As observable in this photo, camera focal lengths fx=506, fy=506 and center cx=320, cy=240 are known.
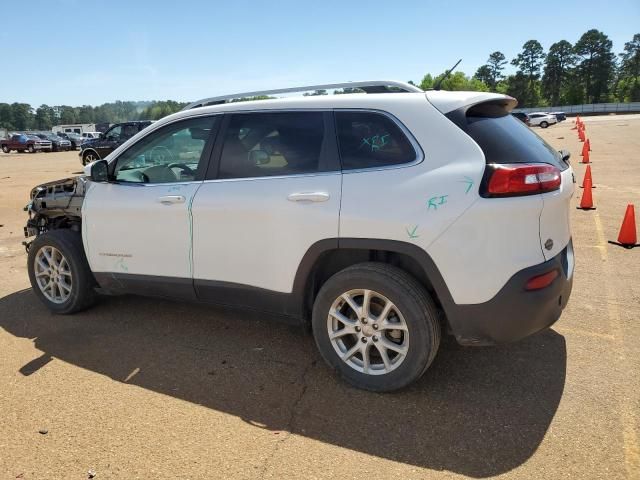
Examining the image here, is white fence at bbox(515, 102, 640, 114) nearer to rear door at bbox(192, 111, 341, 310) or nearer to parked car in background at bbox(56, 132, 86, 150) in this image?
parked car in background at bbox(56, 132, 86, 150)

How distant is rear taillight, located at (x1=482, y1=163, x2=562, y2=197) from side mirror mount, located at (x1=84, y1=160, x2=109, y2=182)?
3.07 meters

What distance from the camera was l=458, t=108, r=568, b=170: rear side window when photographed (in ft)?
9.60

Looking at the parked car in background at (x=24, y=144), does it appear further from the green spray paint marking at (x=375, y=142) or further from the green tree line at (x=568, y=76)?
the green tree line at (x=568, y=76)

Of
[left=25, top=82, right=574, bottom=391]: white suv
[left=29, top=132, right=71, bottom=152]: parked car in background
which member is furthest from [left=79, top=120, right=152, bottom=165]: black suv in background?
[left=29, top=132, right=71, bottom=152]: parked car in background

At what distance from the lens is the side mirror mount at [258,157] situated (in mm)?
3570

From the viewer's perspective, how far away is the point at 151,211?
3.95 meters

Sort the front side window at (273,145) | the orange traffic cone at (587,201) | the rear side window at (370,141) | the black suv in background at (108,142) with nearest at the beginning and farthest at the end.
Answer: the rear side window at (370,141), the front side window at (273,145), the orange traffic cone at (587,201), the black suv in background at (108,142)

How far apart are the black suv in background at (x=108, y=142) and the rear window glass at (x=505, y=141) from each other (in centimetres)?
1769

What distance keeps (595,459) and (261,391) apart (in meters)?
1.94

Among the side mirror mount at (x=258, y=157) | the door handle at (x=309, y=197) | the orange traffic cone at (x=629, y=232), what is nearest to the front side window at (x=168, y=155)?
the side mirror mount at (x=258, y=157)

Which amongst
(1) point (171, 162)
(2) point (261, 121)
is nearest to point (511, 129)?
(2) point (261, 121)

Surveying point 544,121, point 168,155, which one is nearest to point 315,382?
point 168,155

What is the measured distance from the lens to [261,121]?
3.69 meters

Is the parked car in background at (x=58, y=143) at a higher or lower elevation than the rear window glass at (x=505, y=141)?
lower
